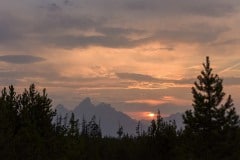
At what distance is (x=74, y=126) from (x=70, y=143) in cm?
247

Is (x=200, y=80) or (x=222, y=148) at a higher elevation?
(x=200, y=80)

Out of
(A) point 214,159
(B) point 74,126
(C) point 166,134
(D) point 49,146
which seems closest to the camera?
(A) point 214,159

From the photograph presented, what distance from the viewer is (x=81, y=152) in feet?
132

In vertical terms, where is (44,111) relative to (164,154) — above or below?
above

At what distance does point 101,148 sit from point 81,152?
15.2m

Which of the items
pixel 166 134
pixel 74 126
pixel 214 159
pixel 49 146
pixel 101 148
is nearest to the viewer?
pixel 214 159

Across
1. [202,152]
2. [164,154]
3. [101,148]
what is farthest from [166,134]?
[101,148]

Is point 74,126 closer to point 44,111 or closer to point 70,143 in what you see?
point 70,143

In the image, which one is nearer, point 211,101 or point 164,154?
point 211,101

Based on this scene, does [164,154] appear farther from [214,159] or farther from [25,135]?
[25,135]

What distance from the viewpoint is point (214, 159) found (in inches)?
1158

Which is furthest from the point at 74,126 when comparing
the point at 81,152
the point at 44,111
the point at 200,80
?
the point at 200,80

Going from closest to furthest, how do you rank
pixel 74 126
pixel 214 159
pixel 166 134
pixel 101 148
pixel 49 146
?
pixel 214 159, pixel 49 146, pixel 166 134, pixel 74 126, pixel 101 148

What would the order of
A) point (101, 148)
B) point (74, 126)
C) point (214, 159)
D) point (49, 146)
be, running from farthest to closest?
point (101, 148), point (74, 126), point (49, 146), point (214, 159)
